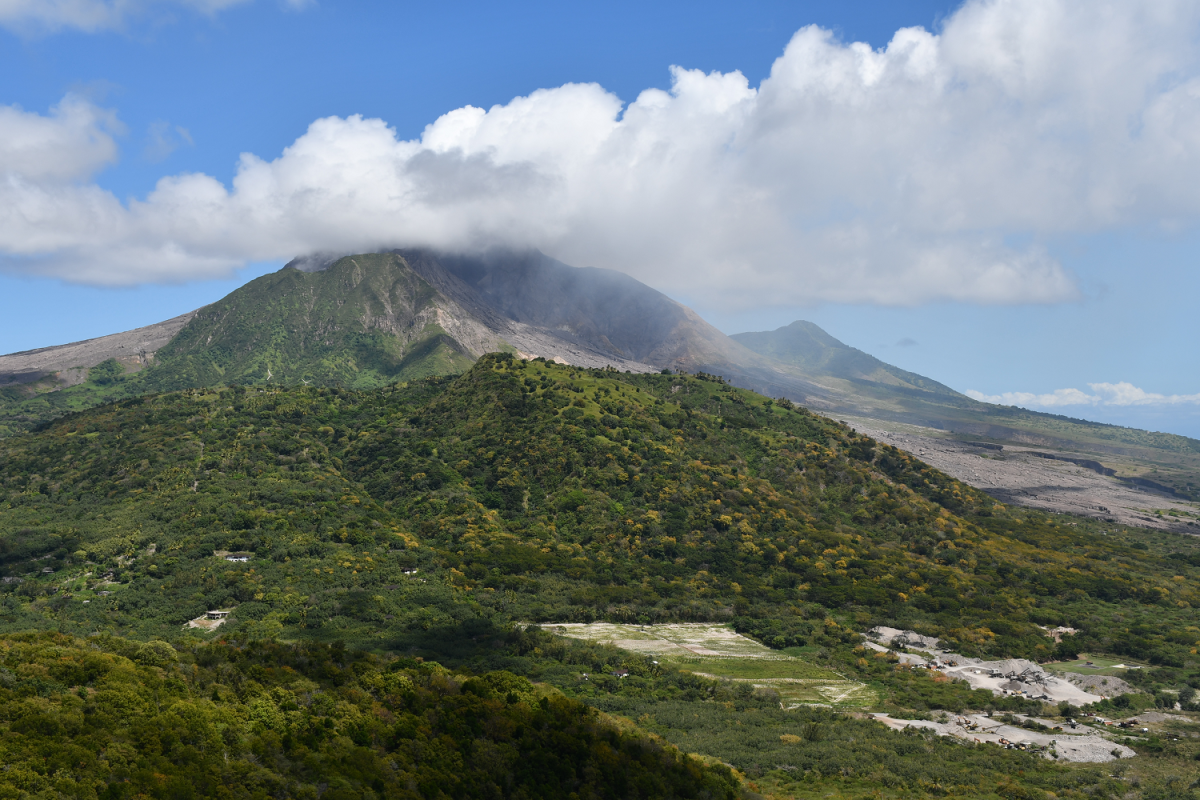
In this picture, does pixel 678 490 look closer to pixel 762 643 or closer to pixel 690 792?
pixel 762 643

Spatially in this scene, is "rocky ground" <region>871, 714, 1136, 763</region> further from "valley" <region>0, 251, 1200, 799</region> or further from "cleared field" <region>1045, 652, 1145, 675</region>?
"cleared field" <region>1045, 652, 1145, 675</region>

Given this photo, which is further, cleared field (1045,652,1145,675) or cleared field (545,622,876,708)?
cleared field (1045,652,1145,675)

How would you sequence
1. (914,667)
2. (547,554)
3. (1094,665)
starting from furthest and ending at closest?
(547,554) → (1094,665) → (914,667)

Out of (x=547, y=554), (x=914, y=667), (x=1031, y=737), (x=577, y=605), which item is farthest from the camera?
(x=547, y=554)

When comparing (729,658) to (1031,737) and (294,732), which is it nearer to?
(1031,737)

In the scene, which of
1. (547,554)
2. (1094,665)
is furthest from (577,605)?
(1094,665)

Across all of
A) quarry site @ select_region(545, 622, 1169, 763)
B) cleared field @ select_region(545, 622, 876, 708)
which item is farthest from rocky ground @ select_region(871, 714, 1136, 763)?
cleared field @ select_region(545, 622, 876, 708)
